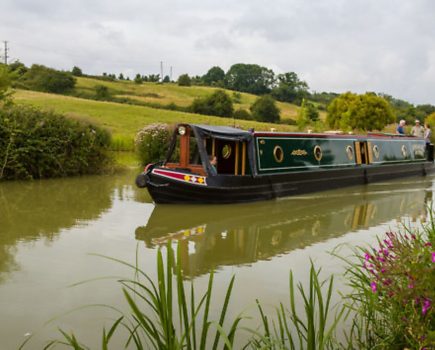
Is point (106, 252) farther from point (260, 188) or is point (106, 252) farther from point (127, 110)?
point (127, 110)

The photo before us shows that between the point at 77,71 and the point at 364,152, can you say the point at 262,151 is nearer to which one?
the point at 364,152

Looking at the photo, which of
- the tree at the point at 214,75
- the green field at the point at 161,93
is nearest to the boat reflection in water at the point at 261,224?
the green field at the point at 161,93

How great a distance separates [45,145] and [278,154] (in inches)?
210

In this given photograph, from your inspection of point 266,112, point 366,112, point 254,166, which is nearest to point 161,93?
point 266,112

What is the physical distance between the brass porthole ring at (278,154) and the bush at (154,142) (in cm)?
475

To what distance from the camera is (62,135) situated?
11.9 metres

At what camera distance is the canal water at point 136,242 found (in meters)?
3.90

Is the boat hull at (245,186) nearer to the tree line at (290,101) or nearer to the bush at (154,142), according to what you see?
the bush at (154,142)

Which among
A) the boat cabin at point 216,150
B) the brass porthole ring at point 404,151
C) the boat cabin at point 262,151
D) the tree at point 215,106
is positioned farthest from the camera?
the tree at point 215,106

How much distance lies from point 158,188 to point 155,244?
2479 millimetres

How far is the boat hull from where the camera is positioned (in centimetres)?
843

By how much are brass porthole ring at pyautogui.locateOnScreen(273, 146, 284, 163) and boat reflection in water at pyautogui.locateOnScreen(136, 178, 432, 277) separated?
0.84 metres

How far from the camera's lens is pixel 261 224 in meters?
7.51

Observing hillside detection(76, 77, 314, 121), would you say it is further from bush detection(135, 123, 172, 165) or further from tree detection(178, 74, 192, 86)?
bush detection(135, 123, 172, 165)
